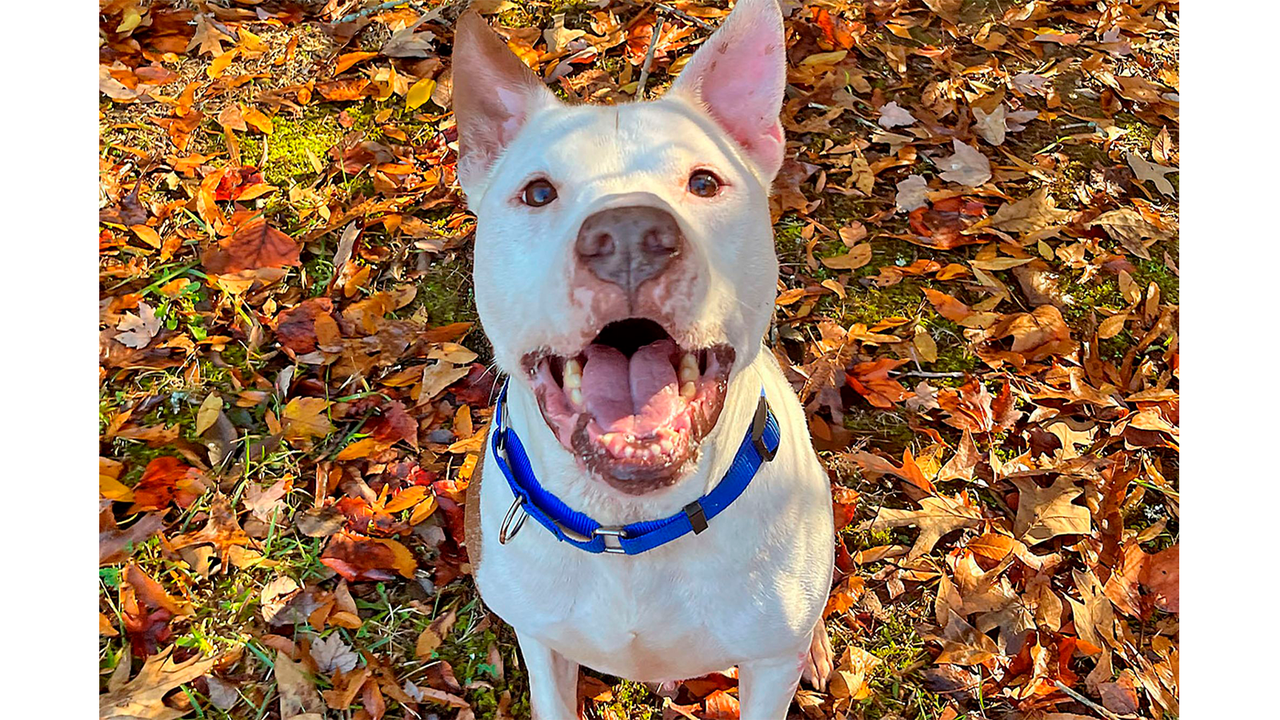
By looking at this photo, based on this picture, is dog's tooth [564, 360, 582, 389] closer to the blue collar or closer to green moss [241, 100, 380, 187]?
the blue collar

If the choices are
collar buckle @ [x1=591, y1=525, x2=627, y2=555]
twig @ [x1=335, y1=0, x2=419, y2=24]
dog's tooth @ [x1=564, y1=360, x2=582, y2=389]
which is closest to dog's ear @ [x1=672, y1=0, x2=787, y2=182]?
dog's tooth @ [x1=564, y1=360, x2=582, y2=389]

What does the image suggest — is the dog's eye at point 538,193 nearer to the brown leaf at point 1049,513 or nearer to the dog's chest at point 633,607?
the dog's chest at point 633,607

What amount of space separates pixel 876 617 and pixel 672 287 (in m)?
1.81

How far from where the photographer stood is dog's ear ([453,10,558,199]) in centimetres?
205

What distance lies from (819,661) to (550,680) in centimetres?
93

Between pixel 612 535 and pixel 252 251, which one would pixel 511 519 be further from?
pixel 252 251

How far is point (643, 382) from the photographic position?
179 cm

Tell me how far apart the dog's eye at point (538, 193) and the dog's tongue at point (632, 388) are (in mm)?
315

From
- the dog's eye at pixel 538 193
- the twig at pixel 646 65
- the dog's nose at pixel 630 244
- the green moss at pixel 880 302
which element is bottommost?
the green moss at pixel 880 302

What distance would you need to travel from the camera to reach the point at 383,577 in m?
3.10

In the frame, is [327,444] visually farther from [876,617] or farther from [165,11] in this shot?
[165,11]

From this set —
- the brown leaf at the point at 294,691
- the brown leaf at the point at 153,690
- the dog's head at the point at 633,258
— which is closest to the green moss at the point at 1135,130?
the dog's head at the point at 633,258

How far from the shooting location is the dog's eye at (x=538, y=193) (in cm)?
186

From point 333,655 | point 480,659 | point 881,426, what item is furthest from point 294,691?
point 881,426
